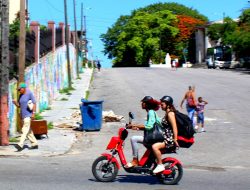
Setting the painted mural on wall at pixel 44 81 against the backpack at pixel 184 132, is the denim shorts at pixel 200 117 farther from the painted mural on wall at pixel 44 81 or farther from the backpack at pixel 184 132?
the backpack at pixel 184 132

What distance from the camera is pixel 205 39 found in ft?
320

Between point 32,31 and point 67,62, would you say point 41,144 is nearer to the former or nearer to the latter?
point 32,31

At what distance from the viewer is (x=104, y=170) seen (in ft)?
34.7

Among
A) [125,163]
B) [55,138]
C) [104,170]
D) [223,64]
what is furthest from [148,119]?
[223,64]

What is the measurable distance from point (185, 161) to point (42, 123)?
462 centimetres

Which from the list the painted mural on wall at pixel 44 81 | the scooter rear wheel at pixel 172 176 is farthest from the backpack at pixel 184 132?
the painted mural on wall at pixel 44 81

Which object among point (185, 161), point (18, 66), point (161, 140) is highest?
point (18, 66)

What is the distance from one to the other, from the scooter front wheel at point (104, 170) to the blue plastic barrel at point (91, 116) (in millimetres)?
9668

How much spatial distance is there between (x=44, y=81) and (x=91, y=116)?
27.9 ft

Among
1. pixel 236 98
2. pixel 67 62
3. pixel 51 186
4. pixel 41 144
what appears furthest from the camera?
pixel 67 62

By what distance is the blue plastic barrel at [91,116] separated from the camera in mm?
20250

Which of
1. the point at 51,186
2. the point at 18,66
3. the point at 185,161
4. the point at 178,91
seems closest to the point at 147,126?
the point at 51,186

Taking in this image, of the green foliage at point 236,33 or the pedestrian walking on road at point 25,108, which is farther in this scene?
the green foliage at point 236,33

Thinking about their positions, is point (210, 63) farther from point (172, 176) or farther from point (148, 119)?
point (148, 119)
